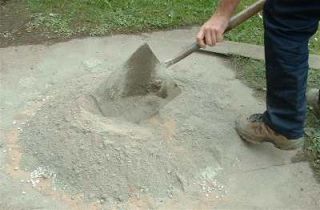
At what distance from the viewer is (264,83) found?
339 cm

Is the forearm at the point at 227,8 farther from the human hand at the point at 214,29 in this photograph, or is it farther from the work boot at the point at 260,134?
the work boot at the point at 260,134

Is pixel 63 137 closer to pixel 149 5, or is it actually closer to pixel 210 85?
pixel 210 85

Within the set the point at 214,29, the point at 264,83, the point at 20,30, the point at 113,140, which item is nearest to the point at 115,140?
the point at 113,140

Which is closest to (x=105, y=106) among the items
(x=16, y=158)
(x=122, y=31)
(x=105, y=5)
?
(x=16, y=158)

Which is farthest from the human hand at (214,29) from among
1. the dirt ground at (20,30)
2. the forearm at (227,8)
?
the dirt ground at (20,30)

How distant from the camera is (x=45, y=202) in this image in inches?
100

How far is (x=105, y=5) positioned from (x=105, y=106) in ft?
5.29

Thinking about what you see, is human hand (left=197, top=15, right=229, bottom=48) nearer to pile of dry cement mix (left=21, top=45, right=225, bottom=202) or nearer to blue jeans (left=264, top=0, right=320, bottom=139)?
blue jeans (left=264, top=0, right=320, bottom=139)

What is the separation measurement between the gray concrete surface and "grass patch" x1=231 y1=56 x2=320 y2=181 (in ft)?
0.20

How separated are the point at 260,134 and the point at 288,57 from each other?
52 cm

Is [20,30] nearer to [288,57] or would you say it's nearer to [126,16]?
[126,16]

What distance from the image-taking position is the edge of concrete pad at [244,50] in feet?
12.0

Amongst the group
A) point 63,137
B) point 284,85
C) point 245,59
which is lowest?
point 245,59

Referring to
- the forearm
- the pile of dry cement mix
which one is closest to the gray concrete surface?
the pile of dry cement mix
